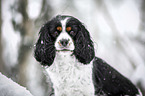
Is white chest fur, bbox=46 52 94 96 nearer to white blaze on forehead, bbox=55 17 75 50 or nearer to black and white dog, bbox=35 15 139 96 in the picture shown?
black and white dog, bbox=35 15 139 96

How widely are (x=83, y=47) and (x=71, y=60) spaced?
225 mm

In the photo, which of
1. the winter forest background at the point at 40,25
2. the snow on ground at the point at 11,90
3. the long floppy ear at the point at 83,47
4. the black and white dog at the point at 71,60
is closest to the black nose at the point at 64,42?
the black and white dog at the point at 71,60

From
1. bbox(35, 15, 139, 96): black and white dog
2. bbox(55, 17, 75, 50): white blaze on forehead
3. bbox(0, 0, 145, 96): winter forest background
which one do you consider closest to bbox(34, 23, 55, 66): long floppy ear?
bbox(35, 15, 139, 96): black and white dog

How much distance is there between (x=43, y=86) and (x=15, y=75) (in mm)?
652

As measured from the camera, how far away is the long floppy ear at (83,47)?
2.25 metres

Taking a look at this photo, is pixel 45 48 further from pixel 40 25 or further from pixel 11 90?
pixel 40 25

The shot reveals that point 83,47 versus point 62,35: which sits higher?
point 62,35

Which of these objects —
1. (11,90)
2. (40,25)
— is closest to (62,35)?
(11,90)

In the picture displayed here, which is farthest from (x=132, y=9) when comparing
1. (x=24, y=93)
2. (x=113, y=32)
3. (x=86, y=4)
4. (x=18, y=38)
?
(x=24, y=93)

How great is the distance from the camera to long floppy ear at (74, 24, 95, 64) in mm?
2250

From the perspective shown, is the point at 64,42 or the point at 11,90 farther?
the point at 64,42

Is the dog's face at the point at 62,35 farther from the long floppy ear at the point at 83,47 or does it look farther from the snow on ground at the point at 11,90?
the snow on ground at the point at 11,90

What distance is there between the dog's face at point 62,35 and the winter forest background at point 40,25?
1483 millimetres

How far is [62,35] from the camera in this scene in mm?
2025
